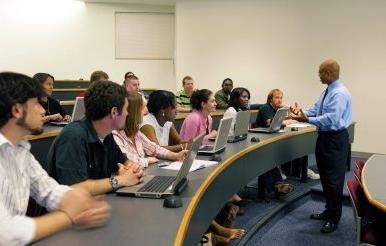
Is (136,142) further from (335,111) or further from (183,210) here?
(335,111)

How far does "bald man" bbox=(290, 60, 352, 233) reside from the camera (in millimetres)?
3301

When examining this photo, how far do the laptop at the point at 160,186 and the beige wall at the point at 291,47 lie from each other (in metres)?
5.25

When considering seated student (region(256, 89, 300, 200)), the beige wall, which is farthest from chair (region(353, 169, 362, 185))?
the beige wall

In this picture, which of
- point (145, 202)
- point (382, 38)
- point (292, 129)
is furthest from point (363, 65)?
point (145, 202)

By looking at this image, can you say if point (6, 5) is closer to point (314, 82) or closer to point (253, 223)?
point (314, 82)

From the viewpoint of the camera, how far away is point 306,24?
6930mm

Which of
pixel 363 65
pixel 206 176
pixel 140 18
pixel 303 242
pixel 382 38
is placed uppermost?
pixel 140 18

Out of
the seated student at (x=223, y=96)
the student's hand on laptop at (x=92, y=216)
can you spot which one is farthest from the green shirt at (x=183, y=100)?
the student's hand on laptop at (x=92, y=216)

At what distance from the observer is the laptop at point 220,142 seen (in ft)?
9.07

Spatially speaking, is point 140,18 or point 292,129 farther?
point 140,18

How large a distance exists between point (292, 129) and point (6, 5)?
6.75 meters

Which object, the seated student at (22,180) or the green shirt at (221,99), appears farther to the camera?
the green shirt at (221,99)

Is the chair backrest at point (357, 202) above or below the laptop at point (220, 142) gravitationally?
below

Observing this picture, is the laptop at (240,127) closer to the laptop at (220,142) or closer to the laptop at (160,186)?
the laptop at (220,142)
